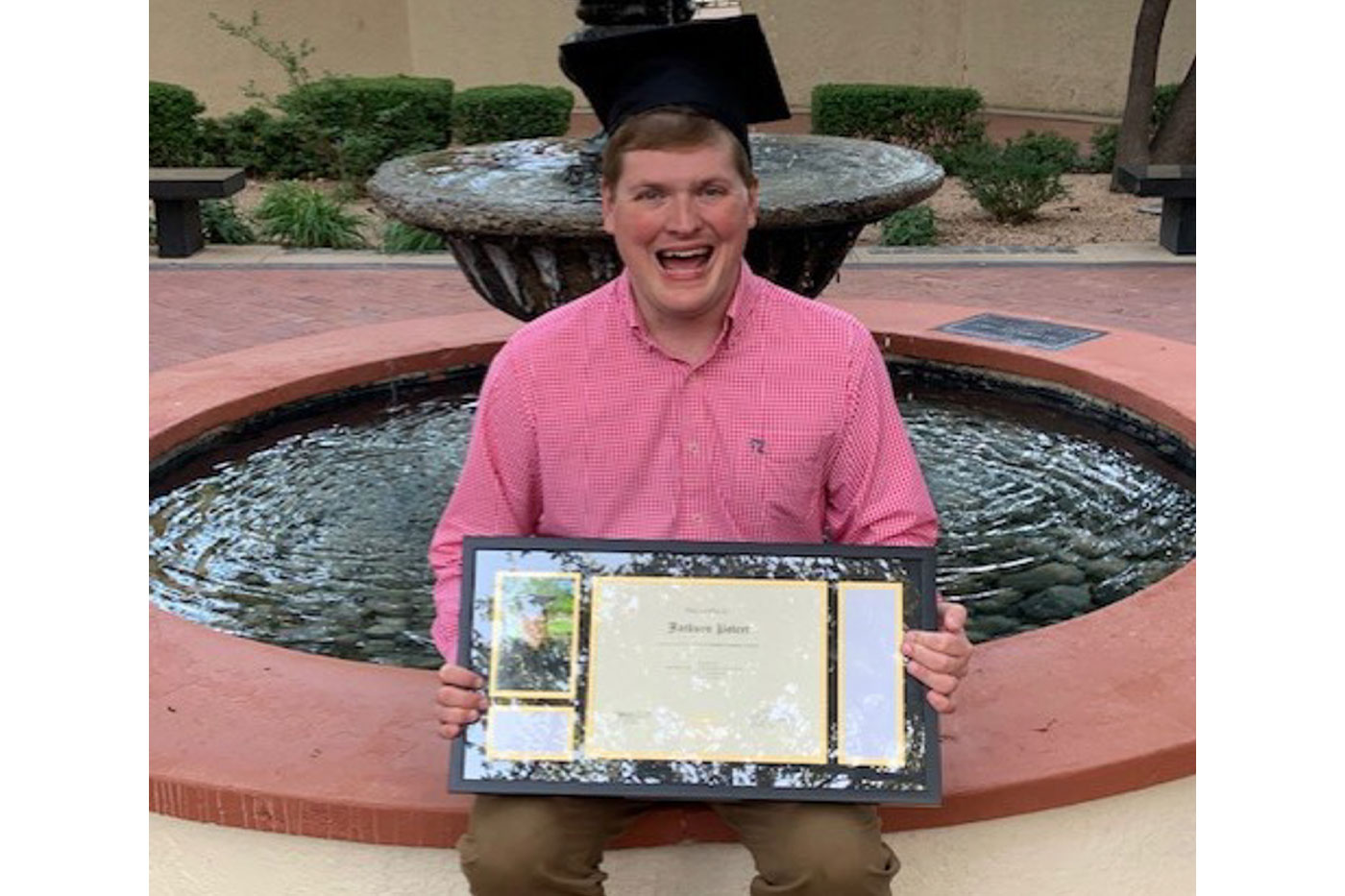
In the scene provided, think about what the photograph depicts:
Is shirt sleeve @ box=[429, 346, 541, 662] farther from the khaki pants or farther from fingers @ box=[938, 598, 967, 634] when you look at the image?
fingers @ box=[938, 598, 967, 634]

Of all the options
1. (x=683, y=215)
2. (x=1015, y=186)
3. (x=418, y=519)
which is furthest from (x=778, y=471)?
(x=1015, y=186)

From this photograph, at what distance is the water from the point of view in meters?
4.05

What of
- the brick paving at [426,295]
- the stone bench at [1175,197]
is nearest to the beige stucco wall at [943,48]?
the stone bench at [1175,197]

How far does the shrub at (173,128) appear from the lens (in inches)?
550

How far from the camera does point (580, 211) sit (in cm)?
361

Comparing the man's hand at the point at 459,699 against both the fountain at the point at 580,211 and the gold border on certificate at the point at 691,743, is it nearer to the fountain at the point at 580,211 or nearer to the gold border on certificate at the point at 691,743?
the gold border on certificate at the point at 691,743

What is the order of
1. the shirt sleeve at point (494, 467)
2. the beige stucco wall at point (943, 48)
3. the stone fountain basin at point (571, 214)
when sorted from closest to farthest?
the shirt sleeve at point (494, 467), the stone fountain basin at point (571, 214), the beige stucco wall at point (943, 48)

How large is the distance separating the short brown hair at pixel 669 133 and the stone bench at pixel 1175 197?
7.57m

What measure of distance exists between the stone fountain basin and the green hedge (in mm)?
10604

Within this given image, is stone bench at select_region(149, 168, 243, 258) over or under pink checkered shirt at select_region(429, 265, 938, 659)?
over

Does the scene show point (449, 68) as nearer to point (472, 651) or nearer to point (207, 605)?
point (207, 605)


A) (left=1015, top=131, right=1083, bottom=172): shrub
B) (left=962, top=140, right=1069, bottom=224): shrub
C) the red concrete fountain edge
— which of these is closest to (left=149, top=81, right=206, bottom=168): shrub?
(left=962, top=140, right=1069, bottom=224): shrub

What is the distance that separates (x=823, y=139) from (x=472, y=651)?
2.83 m

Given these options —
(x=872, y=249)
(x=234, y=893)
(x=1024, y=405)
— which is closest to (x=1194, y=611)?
(x=234, y=893)
